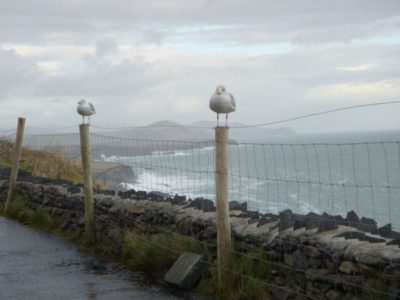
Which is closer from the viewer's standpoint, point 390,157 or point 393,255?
point 393,255

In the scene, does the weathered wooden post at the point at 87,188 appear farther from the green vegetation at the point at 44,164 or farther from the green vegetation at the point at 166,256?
the green vegetation at the point at 44,164

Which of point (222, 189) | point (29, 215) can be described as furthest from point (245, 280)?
point (29, 215)

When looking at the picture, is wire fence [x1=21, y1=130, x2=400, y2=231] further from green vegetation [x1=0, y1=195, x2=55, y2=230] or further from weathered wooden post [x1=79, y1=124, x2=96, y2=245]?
green vegetation [x1=0, y1=195, x2=55, y2=230]

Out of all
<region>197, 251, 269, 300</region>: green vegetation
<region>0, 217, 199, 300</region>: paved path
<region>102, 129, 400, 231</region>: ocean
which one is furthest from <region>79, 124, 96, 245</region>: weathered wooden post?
<region>197, 251, 269, 300</region>: green vegetation

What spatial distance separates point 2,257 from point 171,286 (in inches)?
135

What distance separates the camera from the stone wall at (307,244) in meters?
5.50

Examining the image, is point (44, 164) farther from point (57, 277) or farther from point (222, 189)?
point (222, 189)

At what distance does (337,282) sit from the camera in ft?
19.0

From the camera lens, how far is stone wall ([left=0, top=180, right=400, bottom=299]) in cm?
550

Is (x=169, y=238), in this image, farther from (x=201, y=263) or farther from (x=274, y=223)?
(x=274, y=223)

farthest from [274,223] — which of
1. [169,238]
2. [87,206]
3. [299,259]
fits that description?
[87,206]

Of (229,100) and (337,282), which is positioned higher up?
(229,100)

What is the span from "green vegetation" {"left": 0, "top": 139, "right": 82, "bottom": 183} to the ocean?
2.22 m

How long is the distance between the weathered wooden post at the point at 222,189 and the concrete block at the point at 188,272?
1.44ft
